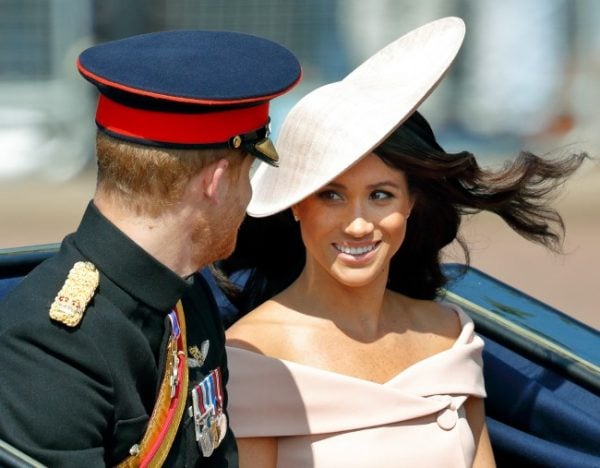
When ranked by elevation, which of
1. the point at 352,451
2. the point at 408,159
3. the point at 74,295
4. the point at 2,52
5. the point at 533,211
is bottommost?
the point at 2,52

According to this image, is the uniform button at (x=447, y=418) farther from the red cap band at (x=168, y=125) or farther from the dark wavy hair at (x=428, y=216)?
the red cap band at (x=168, y=125)

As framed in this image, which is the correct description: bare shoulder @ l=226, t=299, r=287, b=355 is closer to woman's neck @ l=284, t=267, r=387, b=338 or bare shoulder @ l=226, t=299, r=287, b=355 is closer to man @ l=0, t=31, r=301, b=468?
woman's neck @ l=284, t=267, r=387, b=338

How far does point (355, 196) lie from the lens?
2.82 meters

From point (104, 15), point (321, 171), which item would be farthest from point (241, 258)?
point (104, 15)

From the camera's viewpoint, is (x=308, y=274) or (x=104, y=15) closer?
(x=308, y=274)

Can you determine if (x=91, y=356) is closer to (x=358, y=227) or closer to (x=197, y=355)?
(x=197, y=355)

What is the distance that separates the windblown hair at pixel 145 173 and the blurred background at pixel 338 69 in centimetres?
616

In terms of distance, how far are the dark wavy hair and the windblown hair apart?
2.59 feet

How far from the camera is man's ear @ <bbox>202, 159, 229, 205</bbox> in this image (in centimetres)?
215

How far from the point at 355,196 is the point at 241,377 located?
0.40 m

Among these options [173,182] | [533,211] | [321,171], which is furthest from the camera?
[533,211]

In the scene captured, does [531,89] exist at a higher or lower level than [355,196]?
lower

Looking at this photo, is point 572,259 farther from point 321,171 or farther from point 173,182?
point 173,182

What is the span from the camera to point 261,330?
2.90 m
